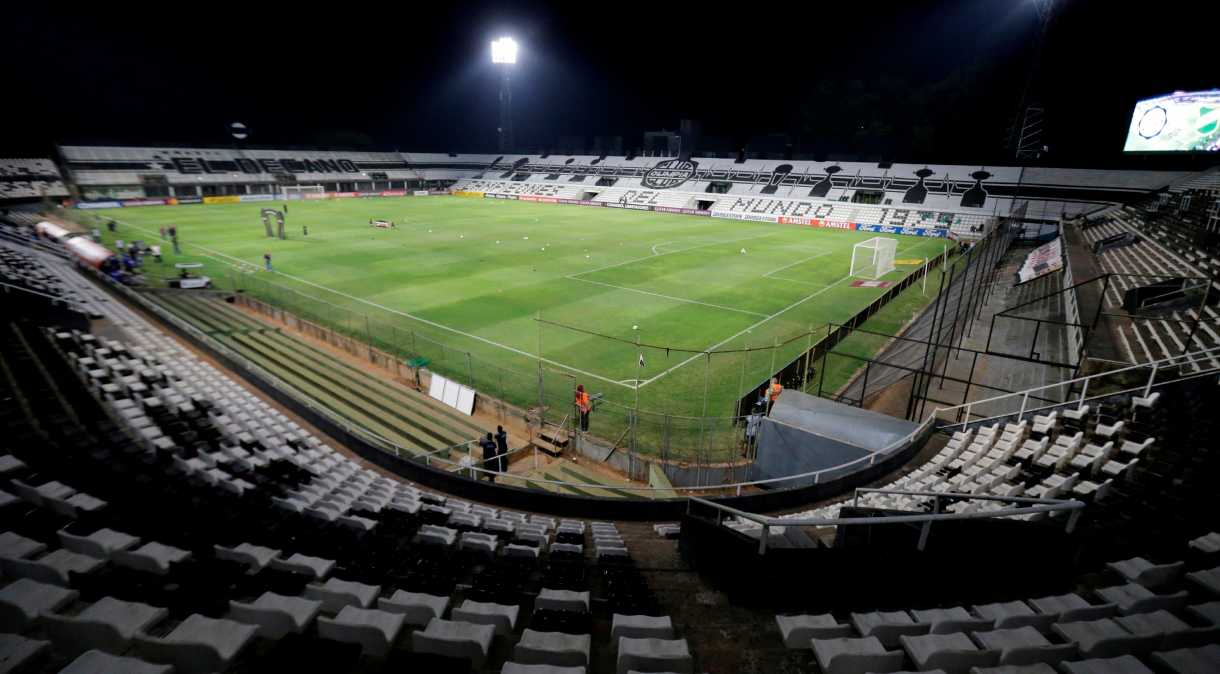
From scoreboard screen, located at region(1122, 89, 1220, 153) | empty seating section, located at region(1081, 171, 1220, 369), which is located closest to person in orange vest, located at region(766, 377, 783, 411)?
empty seating section, located at region(1081, 171, 1220, 369)

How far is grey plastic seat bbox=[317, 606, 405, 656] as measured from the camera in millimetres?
4926

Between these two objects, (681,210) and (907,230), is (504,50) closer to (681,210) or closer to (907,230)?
(681,210)

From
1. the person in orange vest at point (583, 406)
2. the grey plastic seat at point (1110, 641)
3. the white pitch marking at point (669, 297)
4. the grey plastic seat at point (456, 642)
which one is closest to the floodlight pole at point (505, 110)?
the white pitch marking at point (669, 297)

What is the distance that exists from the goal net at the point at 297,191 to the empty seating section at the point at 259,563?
7593cm

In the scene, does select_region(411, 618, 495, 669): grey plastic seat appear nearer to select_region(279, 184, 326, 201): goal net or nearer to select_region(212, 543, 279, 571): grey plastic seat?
select_region(212, 543, 279, 571): grey plastic seat

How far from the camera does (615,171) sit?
9200cm

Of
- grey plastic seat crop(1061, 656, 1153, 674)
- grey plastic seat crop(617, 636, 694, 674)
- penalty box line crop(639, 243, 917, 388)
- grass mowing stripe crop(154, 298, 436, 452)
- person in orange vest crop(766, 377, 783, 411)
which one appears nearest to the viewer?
grey plastic seat crop(1061, 656, 1153, 674)

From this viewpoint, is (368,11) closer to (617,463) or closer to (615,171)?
(615,171)

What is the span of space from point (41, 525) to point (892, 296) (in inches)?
1285

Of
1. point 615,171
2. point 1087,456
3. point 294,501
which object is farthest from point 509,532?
point 615,171

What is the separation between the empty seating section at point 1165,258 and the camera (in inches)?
639

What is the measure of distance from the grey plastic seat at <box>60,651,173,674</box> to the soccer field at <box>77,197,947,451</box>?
12238 millimetres

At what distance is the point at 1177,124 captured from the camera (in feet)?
131

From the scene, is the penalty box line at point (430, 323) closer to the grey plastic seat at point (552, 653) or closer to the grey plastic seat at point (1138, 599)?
the grey plastic seat at point (552, 653)
